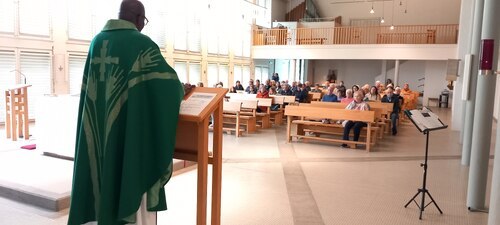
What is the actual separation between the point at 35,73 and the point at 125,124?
9602 mm

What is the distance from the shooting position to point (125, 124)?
7.09 feet

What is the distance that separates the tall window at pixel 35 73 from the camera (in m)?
10.1

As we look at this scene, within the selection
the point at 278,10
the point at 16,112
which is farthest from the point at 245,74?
the point at 16,112

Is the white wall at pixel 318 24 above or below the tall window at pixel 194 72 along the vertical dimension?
above

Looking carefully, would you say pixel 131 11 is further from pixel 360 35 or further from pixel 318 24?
pixel 318 24

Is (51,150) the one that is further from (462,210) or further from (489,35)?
(489,35)

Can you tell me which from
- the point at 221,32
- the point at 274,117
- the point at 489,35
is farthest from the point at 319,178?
the point at 221,32

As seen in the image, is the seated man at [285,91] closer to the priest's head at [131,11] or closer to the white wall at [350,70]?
the priest's head at [131,11]

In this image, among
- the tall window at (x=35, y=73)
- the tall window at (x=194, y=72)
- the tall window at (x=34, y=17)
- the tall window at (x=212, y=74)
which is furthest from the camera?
the tall window at (x=212, y=74)

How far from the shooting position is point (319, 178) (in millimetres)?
5598

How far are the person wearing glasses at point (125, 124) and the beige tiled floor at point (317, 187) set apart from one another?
68.6 inches

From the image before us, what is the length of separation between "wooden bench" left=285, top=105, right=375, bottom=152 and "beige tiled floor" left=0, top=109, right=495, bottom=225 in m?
0.26

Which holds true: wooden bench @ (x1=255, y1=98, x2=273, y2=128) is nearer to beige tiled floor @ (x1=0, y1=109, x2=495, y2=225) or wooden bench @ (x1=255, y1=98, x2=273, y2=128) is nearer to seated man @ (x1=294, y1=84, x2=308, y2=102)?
seated man @ (x1=294, y1=84, x2=308, y2=102)

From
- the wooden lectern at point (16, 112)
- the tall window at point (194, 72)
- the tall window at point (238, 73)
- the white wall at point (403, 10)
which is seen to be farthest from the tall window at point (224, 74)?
the wooden lectern at point (16, 112)
